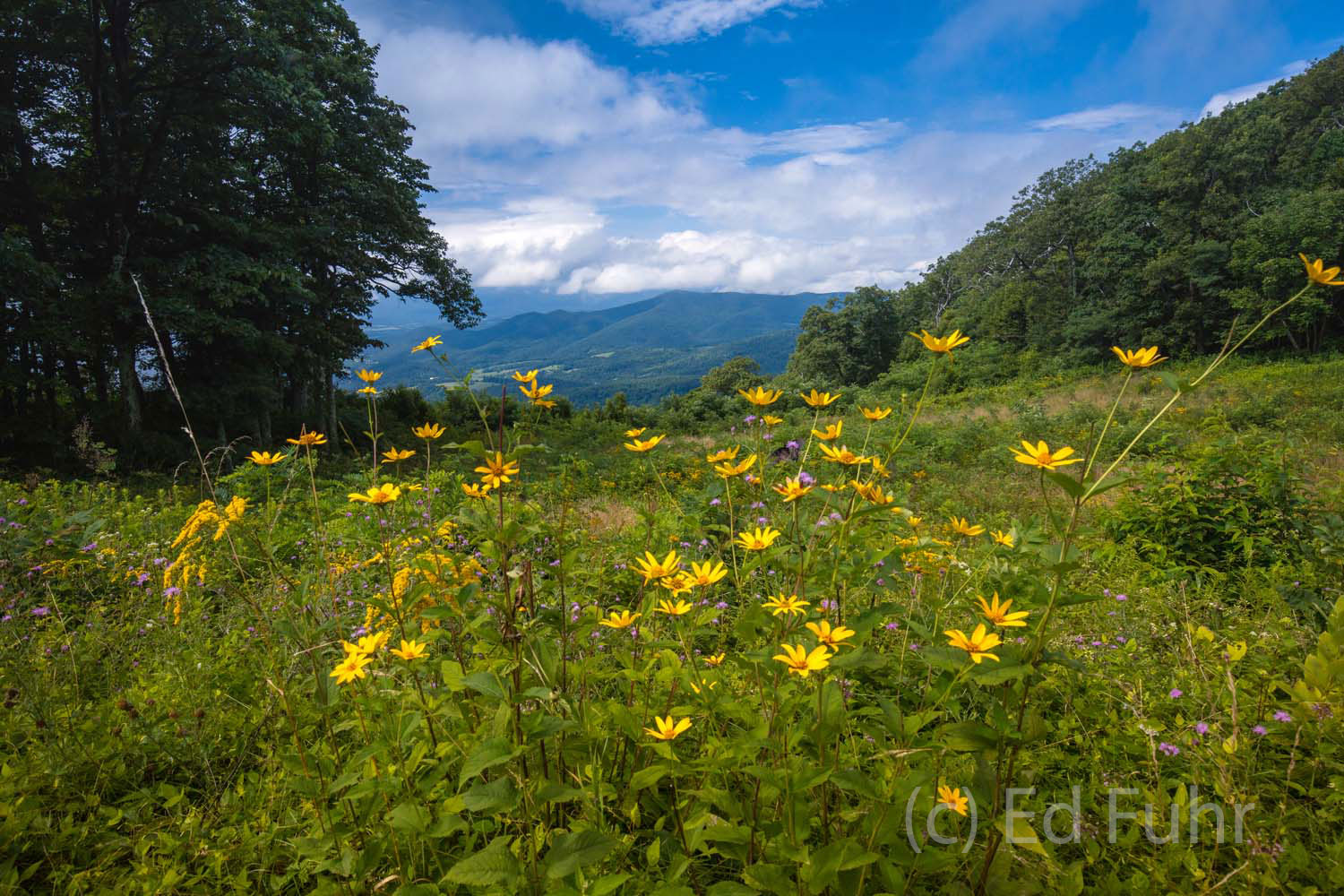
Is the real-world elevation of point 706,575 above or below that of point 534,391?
below

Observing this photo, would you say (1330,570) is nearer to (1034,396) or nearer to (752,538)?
(752,538)

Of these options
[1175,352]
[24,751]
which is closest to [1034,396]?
[1175,352]

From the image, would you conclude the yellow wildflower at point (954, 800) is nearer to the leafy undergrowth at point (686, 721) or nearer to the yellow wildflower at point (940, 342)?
the leafy undergrowth at point (686, 721)

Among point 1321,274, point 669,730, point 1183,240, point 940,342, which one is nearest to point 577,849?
point 669,730

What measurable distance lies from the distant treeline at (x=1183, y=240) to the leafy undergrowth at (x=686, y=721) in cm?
2156

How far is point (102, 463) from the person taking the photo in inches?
210

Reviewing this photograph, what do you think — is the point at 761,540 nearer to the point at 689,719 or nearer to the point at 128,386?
the point at 689,719

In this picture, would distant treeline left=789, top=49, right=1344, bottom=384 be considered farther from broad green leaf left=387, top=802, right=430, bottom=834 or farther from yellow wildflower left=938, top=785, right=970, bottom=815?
broad green leaf left=387, top=802, right=430, bottom=834

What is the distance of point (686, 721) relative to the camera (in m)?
1.07

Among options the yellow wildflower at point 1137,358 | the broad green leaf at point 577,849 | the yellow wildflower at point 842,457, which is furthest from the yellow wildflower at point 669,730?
the yellow wildflower at point 1137,358

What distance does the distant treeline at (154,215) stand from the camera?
8742 millimetres

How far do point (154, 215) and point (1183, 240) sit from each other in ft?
109

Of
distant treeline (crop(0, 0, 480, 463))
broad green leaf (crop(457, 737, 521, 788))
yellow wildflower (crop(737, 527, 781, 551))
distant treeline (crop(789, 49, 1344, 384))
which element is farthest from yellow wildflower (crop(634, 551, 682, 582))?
distant treeline (crop(789, 49, 1344, 384))

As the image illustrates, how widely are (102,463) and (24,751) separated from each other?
4820 millimetres
